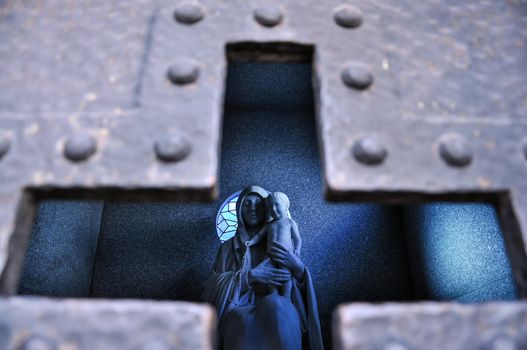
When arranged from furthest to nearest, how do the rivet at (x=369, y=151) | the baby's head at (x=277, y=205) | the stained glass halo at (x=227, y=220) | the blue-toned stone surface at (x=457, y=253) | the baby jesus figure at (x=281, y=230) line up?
1. the stained glass halo at (x=227, y=220)
2. the baby's head at (x=277, y=205)
3. the baby jesus figure at (x=281, y=230)
4. the blue-toned stone surface at (x=457, y=253)
5. the rivet at (x=369, y=151)

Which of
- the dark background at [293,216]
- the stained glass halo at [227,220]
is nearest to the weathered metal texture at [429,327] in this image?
the dark background at [293,216]

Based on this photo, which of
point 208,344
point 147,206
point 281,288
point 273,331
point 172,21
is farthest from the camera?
point 147,206

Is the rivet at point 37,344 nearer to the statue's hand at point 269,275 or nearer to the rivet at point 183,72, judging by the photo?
the rivet at point 183,72

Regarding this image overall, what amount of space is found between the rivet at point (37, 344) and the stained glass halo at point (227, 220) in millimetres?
2467

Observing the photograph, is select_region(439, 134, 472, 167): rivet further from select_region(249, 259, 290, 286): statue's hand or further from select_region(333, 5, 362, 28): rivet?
select_region(249, 259, 290, 286): statue's hand

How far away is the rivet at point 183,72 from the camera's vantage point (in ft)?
2.06

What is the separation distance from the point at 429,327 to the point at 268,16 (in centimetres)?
51

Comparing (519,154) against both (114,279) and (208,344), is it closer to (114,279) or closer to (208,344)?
(208,344)

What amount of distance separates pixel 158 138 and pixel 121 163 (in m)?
0.06

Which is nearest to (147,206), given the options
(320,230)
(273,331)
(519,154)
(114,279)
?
(114,279)

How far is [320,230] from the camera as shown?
9.86ft

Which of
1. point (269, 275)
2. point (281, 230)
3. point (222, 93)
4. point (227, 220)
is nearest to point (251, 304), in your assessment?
point (269, 275)

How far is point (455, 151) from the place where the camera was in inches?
23.2

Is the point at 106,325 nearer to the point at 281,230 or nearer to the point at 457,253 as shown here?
the point at 281,230
